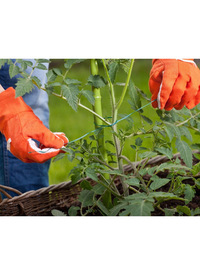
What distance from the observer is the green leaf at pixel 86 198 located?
1383 millimetres

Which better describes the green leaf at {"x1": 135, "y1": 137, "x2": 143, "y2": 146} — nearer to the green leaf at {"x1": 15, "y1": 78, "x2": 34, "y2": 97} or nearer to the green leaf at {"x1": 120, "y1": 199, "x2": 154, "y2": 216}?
the green leaf at {"x1": 120, "y1": 199, "x2": 154, "y2": 216}

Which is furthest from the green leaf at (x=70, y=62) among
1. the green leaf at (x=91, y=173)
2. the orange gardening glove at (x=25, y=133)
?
the green leaf at (x=91, y=173)

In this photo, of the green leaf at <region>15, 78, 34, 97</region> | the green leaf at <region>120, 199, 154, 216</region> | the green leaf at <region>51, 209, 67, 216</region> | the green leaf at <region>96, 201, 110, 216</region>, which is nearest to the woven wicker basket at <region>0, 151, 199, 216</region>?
the green leaf at <region>51, 209, 67, 216</region>

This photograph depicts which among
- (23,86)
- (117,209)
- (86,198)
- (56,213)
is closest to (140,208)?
(117,209)

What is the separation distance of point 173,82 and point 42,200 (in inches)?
25.5

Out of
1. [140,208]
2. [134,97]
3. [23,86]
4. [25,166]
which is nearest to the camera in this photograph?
[140,208]

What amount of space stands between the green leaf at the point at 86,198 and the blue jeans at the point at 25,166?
0.26 metres

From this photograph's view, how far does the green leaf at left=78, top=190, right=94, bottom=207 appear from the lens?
4.54 ft

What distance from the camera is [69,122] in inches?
54.9

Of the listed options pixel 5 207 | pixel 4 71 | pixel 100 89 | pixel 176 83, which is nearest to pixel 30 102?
pixel 4 71

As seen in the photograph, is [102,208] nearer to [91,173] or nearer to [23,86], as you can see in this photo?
[91,173]

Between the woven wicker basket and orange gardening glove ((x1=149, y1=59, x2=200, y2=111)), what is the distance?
10.3 inches

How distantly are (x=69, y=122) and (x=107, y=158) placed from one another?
20 cm

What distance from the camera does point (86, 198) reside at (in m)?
1.39
